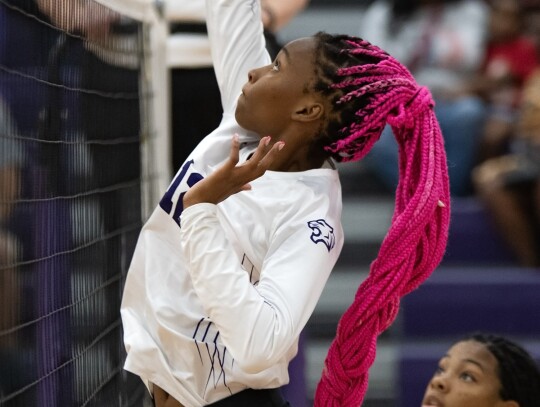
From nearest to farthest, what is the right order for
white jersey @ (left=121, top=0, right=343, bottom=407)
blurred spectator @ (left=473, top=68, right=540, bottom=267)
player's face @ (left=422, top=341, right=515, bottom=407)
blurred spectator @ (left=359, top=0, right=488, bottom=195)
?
white jersey @ (left=121, top=0, right=343, bottom=407), player's face @ (left=422, top=341, right=515, bottom=407), blurred spectator @ (left=473, top=68, right=540, bottom=267), blurred spectator @ (left=359, top=0, right=488, bottom=195)

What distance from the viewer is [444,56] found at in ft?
15.9

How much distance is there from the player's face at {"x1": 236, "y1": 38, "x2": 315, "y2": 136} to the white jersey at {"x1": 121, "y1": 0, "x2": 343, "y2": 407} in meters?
0.09

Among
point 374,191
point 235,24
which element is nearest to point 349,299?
point 374,191

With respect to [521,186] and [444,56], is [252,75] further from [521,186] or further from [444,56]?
[444,56]

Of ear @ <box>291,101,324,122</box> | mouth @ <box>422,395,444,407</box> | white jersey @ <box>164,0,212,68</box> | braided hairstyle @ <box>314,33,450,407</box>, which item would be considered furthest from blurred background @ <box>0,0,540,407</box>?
mouth @ <box>422,395,444,407</box>

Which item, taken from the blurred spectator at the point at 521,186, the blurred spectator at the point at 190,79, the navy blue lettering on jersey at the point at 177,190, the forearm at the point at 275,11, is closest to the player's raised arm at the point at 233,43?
the navy blue lettering on jersey at the point at 177,190

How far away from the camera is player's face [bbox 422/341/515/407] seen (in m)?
2.42

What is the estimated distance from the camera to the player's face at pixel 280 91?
1835mm

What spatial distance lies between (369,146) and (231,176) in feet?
1.24

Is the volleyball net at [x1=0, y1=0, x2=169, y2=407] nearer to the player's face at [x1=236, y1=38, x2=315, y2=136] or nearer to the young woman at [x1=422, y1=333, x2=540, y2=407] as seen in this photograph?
the player's face at [x1=236, y1=38, x2=315, y2=136]

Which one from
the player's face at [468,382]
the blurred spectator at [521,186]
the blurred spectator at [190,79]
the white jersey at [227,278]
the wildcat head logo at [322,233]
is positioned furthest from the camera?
the blurred spectator at [521,186]

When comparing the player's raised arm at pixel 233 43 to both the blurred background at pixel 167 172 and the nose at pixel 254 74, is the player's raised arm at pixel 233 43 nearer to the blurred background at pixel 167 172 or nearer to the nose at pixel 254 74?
the nose at pixel 254 74

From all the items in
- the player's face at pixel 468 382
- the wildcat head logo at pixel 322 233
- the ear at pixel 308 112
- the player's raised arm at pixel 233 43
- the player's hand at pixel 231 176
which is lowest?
the player's face at pixel 468 382

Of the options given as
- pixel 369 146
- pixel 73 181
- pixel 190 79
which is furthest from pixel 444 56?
pixel 369 146
